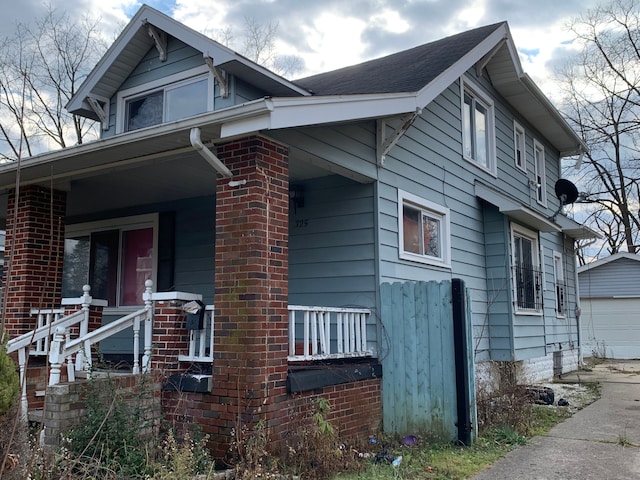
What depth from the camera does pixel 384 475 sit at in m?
4.95

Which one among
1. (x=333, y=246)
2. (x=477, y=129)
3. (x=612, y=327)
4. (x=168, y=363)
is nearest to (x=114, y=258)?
(x=333, y=246)

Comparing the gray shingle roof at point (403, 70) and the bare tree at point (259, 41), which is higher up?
the bare tree at point (259, 41)

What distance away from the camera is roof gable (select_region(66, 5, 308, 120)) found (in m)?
7.68

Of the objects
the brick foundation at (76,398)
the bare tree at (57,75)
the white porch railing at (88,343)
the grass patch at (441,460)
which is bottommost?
the grass patch at (441,460)

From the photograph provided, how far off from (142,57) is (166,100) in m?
0.89

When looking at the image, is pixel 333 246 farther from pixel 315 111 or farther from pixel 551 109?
pixel 551 109

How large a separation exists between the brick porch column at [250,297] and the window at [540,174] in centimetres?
979

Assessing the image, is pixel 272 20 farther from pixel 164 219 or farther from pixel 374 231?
pixel 374 231

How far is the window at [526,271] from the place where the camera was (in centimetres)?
1040

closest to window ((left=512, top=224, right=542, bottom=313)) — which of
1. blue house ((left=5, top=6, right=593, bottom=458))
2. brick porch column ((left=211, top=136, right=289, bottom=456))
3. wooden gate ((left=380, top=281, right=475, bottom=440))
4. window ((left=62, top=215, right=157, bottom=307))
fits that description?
blue house ((left=5, top=6, right=593, bottom=458))

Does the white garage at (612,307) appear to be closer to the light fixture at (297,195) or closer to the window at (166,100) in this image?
the light fixture at (297,195)

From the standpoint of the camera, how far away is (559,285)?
44.9ft

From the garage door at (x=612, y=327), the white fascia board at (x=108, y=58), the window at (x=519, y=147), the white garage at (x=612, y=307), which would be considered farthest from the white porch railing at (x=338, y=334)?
the garage door at (x=612, y=327)

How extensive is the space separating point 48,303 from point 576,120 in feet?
90.8
